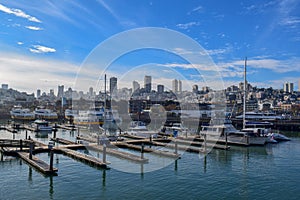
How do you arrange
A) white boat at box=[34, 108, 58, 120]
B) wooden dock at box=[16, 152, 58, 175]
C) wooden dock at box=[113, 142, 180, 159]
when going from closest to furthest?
1. wooden dock at box=[16, 152, 58, 175]
2. wooden dock at box=[113, 142, 180, 159]
3. white boat at box=[34, 108, 58, 120]

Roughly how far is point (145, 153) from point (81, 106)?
2000 inches

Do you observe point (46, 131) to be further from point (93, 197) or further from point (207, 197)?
point (207, 197)

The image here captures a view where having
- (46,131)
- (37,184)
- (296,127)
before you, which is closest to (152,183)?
(37,184)

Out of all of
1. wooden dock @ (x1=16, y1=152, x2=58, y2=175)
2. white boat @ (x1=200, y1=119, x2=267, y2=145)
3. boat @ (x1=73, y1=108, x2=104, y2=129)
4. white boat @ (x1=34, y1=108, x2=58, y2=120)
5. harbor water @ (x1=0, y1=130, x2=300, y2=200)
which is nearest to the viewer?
harbor water @ (x1=0, y1=130, x2=300, y2=200)

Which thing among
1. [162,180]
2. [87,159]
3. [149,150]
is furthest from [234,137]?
[87,159]

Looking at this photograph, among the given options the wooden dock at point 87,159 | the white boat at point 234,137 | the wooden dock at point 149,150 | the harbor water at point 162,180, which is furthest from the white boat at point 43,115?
the harbor water at point 162,180

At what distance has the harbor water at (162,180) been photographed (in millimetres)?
13992

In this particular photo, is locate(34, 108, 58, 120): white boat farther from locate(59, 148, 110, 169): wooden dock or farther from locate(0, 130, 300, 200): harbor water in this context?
locate(0, 130, 300, 200): harbor water

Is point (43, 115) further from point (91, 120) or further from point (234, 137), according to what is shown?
point (234, 137)

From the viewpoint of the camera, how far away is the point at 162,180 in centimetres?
1636

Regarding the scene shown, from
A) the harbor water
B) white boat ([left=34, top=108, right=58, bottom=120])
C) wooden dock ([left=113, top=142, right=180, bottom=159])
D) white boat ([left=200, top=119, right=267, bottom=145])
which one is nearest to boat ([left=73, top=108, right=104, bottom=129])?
white boat ([left=34, top=108, right=58, bottom=120])

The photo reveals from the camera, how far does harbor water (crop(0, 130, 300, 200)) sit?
14.0 metres

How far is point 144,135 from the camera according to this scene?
36531 mm

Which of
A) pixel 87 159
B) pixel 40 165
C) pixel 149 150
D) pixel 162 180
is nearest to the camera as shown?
pixel 162 180
